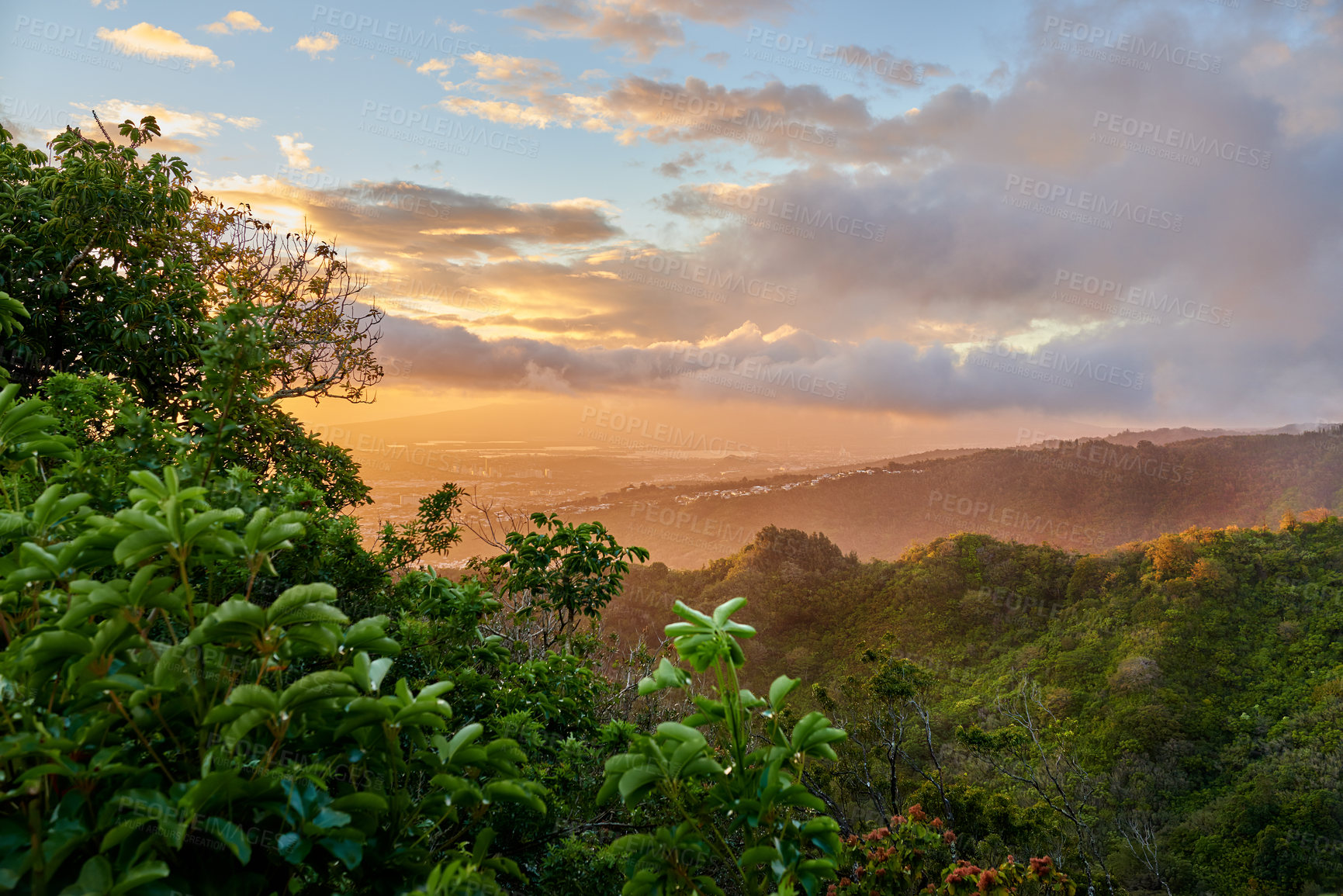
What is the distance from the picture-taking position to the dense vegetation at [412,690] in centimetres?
106

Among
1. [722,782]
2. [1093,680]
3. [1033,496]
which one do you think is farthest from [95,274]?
[1033,496]

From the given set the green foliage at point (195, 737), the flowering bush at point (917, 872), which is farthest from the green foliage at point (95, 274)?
the flowering bush at point (917, 872)

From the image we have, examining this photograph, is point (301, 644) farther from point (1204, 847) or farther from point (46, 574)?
point (1204, 847)

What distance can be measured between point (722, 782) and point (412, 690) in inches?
83.1

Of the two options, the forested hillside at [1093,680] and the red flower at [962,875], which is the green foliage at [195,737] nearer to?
the red flower at [962,875]

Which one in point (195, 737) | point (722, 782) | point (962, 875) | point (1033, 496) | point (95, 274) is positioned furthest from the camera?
point (1033, 496)

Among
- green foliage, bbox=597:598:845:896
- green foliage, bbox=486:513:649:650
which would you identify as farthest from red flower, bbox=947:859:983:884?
green foliage, bbox=597:598:845:896

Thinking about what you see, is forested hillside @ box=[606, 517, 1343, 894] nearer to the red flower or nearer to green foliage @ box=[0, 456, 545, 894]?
the red flower

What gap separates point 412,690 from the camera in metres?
2.97

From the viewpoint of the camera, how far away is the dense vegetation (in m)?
1.06

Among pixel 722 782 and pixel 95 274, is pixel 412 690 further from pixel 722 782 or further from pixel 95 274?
pixel 95 274

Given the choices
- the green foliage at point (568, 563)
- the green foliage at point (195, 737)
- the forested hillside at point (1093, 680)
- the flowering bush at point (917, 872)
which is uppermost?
the green foliage at point (195, 737)

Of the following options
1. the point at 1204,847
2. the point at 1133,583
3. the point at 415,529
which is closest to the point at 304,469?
the point at 415,529

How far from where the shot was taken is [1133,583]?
1453cm
